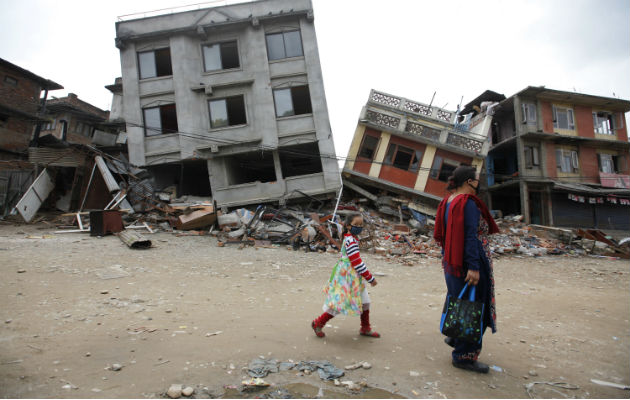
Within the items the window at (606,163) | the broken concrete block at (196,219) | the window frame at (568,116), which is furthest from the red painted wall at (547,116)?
the broken concrete block at (196,219)

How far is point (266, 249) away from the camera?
11023 millimetres

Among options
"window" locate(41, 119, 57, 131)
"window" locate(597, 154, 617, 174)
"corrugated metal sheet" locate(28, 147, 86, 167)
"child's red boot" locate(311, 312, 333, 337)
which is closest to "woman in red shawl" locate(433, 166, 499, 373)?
"child's red boot" locate(311, 312, 333, 337)

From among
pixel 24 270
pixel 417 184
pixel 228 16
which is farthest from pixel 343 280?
pixel 228 16

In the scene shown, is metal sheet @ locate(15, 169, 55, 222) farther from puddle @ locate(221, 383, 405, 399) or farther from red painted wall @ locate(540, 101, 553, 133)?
red painted wall @ locate(540, 101, 553, 133)

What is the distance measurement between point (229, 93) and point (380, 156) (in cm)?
850

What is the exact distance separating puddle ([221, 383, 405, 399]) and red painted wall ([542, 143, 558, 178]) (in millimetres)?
22972

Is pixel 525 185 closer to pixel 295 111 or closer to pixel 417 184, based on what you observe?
pixel 417 184

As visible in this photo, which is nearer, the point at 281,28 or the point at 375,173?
the point at 281,28

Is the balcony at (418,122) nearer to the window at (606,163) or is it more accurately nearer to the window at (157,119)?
the window at (157,119)

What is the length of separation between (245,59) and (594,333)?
1665 centimetres

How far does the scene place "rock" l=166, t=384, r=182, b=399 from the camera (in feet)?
7.55

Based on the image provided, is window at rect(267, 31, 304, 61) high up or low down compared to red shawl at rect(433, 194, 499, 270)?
up

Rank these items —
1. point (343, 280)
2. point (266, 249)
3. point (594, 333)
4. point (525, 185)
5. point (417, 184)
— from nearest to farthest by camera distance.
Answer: point (343, 280) → point (594, 333) → point (266, 249) → point (417, 184) → point (525, 185)

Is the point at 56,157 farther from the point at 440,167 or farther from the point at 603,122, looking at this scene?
the point at 603,122
